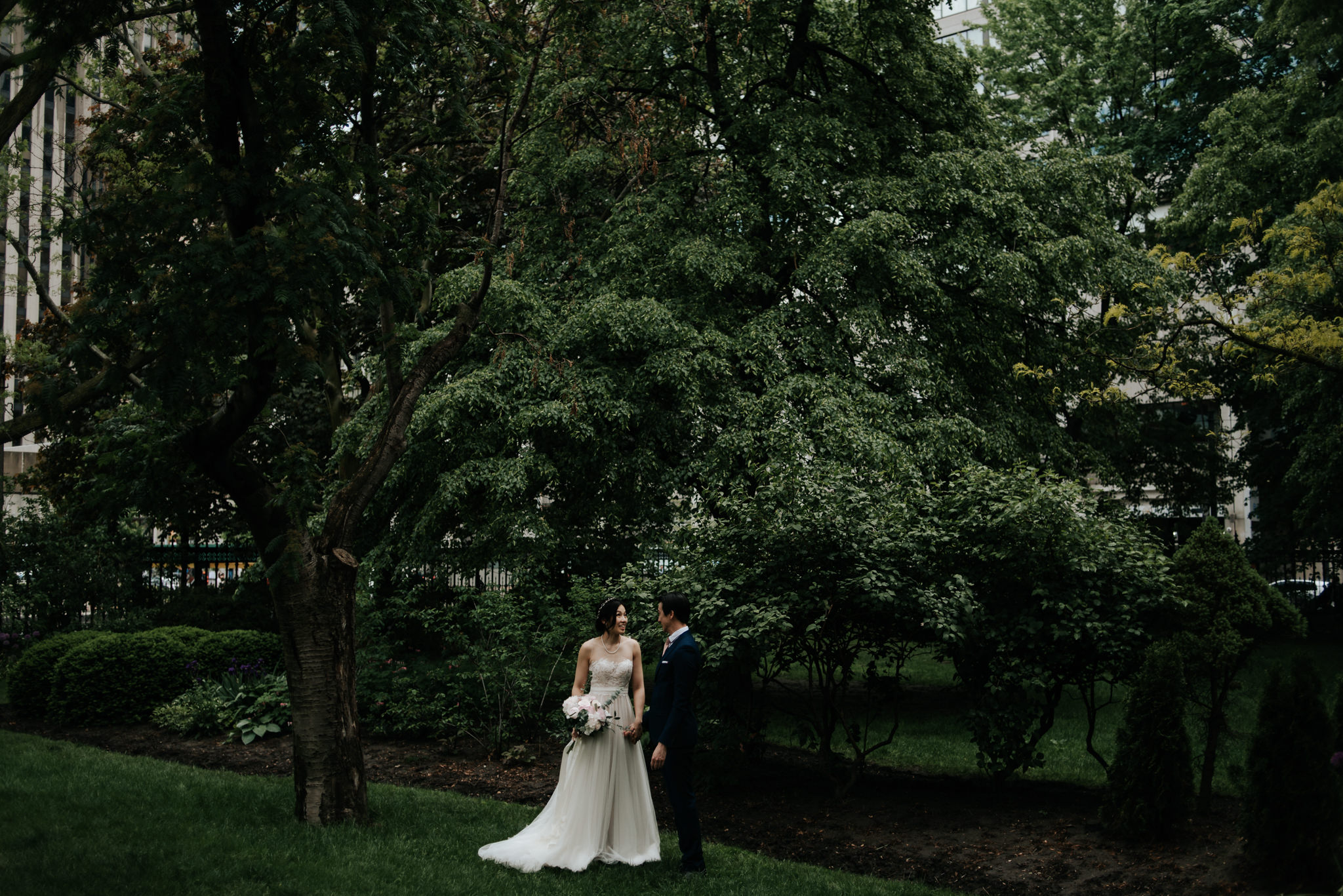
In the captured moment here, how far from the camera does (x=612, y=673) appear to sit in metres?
7.75

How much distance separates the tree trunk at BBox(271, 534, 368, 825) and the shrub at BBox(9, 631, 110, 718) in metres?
7.68

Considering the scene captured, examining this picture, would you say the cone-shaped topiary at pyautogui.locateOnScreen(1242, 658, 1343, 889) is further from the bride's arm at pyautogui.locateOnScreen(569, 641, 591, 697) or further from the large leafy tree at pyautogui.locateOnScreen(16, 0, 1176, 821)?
the large leafy tree at pyautogui.locateOnScreen(16, 0, 1176, 821)

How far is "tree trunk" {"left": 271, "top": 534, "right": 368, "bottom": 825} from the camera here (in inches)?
311

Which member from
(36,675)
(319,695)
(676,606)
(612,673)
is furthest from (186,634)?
(676,606)

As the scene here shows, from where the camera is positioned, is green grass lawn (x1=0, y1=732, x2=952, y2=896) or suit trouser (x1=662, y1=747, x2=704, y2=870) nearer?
green grass lawn (x1=0, y1=732, x2=952, y2=896)

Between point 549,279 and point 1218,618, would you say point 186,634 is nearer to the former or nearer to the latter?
point 549,279

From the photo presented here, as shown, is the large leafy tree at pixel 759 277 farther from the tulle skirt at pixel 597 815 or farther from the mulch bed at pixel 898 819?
the tulle skirt at pixel 597 815

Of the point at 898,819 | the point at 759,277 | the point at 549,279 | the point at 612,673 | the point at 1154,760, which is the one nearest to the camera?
the point at 1154,760

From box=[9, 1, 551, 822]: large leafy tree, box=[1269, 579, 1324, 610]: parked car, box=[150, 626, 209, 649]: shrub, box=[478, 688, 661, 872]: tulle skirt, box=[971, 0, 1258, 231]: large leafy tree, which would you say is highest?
box=[971, 0, 1258, 231]: large leafy tree

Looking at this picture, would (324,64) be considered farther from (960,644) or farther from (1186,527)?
(1186,527)

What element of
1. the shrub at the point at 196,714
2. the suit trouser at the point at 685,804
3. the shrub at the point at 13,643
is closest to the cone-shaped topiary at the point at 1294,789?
the suit trouser at the point at 685,804

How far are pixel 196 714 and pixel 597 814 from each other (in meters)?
7.49

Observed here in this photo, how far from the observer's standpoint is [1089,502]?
9.32 metres

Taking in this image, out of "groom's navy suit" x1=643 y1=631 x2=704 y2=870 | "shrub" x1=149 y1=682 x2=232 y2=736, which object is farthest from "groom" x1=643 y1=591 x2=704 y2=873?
"shrub" x1=149 y1=682 x2=232 y2=736
